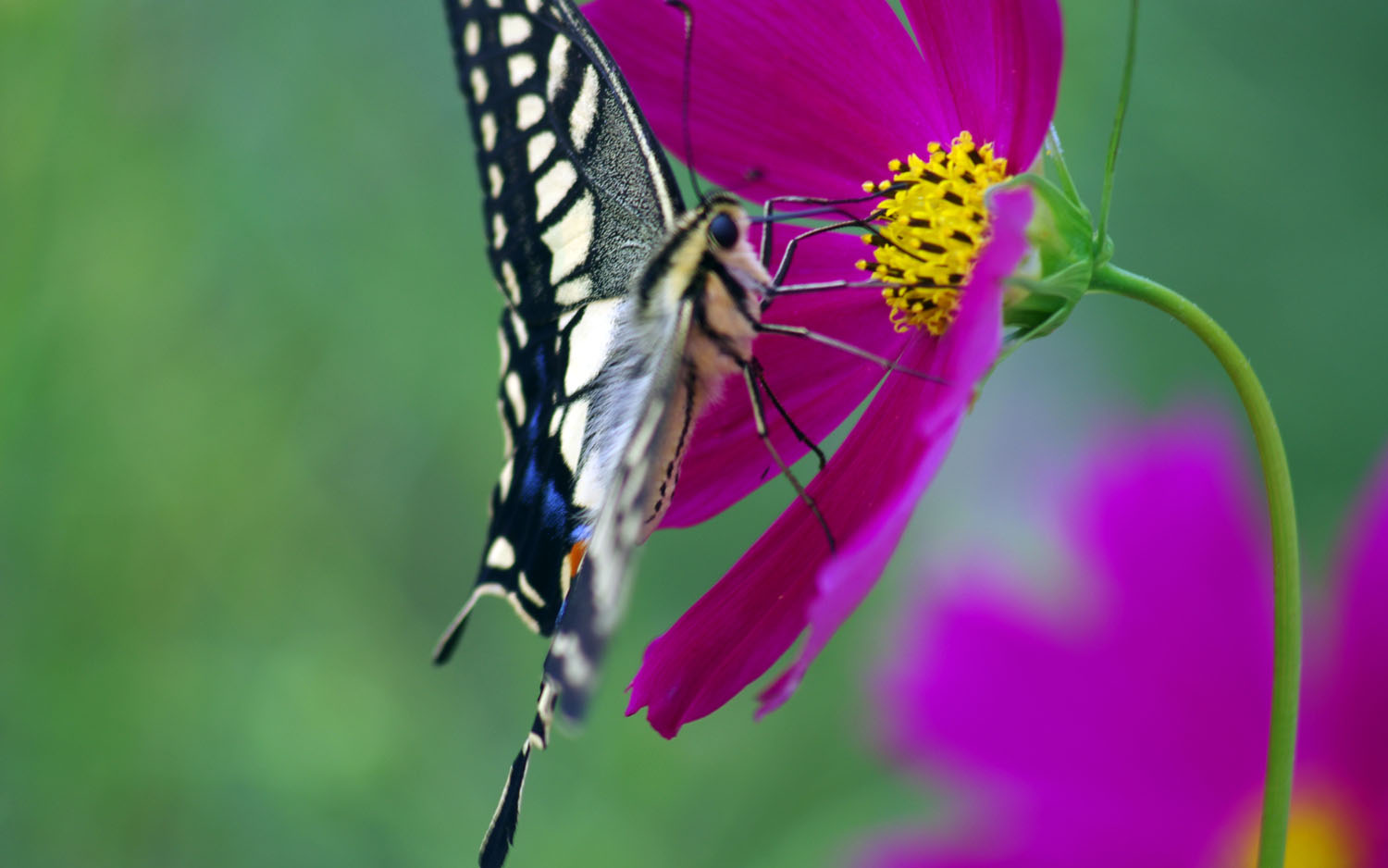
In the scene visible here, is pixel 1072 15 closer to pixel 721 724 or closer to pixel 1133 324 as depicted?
pixel 1133 324

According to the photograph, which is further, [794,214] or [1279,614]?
[794,214]

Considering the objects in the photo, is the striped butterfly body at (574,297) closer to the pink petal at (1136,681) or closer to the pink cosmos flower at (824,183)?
the pink cosmos flower at (824,183)

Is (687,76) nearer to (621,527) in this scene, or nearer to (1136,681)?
(621,527)

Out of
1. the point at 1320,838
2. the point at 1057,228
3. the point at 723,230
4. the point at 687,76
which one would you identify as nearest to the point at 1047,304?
the point at 1057,228

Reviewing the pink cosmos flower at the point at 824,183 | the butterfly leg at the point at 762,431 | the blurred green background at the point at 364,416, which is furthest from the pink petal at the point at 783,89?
the blurred green background at the point at 364,416

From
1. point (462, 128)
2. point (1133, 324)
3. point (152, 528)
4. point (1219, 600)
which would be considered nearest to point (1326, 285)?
point (1133, 324)

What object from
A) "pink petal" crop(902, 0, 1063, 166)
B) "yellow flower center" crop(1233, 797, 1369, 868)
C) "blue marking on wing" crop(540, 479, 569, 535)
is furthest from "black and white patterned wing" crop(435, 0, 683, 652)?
"yellow flower center" crop(1233, 797, 1369, 868)
